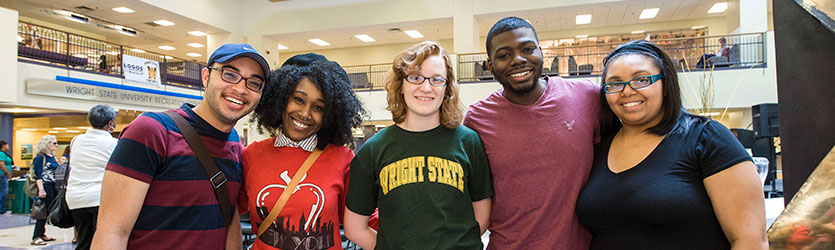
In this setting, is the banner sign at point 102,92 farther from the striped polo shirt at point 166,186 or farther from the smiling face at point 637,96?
the smiling face at point 637,96

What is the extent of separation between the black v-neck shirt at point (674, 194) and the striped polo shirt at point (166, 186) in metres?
1.44

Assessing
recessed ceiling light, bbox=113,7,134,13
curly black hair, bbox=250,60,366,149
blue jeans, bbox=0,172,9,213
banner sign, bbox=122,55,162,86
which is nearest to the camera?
curly black hair, bbox=250,60,366,149

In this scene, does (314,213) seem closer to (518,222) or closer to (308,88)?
(308,88)

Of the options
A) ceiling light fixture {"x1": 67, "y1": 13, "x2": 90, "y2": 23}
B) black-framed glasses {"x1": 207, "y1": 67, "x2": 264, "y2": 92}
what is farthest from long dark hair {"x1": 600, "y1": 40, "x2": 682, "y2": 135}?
ceiling light fixture {"x1": 67, "y1": 13, "x2": 90, "y2": 23}

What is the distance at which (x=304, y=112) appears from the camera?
81.4 inches

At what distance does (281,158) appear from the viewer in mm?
2014

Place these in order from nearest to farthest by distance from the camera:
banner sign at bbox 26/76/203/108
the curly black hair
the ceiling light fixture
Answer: the curly black hair, banner sign at bbox 26/76/203/108, the ceiling light fixture

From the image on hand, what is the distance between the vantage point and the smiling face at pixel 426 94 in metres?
1.83

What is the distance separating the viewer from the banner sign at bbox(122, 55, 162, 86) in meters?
13.6

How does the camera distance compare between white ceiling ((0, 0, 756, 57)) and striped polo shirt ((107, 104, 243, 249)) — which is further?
white ceiling ((0, 0, 756, 57))

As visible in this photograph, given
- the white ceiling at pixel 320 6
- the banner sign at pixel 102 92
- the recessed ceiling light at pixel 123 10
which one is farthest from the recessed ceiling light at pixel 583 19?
the recessed ceiling light at pixel 123 10

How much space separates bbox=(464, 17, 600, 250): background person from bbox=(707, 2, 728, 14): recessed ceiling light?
16.7 meters

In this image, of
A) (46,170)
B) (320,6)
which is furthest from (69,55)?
(320,6)

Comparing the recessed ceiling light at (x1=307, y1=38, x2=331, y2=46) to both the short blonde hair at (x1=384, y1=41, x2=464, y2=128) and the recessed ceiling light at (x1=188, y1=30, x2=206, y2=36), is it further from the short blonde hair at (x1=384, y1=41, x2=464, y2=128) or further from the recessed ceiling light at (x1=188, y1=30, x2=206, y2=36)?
the short blonde hair at (x1=384, y1=41, x2=464, y2=128)
